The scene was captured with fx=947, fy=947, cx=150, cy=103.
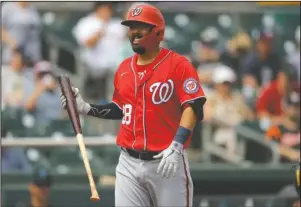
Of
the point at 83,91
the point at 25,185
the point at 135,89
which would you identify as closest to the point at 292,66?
the point at 83,91

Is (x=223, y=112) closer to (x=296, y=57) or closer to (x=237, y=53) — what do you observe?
(x=237, y=53)

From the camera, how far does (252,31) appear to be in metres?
12.6

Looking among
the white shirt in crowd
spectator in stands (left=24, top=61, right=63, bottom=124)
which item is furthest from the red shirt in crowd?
spectator in stands (left=24, top=61, right=63, bottom=124)

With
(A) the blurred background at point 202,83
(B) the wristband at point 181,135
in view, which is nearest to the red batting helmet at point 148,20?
(B) the wristband at point 181,135

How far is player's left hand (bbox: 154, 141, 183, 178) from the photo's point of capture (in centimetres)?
529

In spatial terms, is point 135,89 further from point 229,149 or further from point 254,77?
point 254,77

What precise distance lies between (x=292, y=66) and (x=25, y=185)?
4.52 m

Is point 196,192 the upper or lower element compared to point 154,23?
lower

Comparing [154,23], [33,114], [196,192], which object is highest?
[154,23]

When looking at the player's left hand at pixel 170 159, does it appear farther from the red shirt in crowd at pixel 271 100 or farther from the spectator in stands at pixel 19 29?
the spectator in stands at pixel 19 29

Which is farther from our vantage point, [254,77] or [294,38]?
[294,38]

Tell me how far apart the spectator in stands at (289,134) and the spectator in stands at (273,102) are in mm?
157

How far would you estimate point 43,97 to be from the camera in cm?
969

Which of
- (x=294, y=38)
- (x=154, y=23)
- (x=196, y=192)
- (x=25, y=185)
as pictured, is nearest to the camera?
(x=154, y=23)
